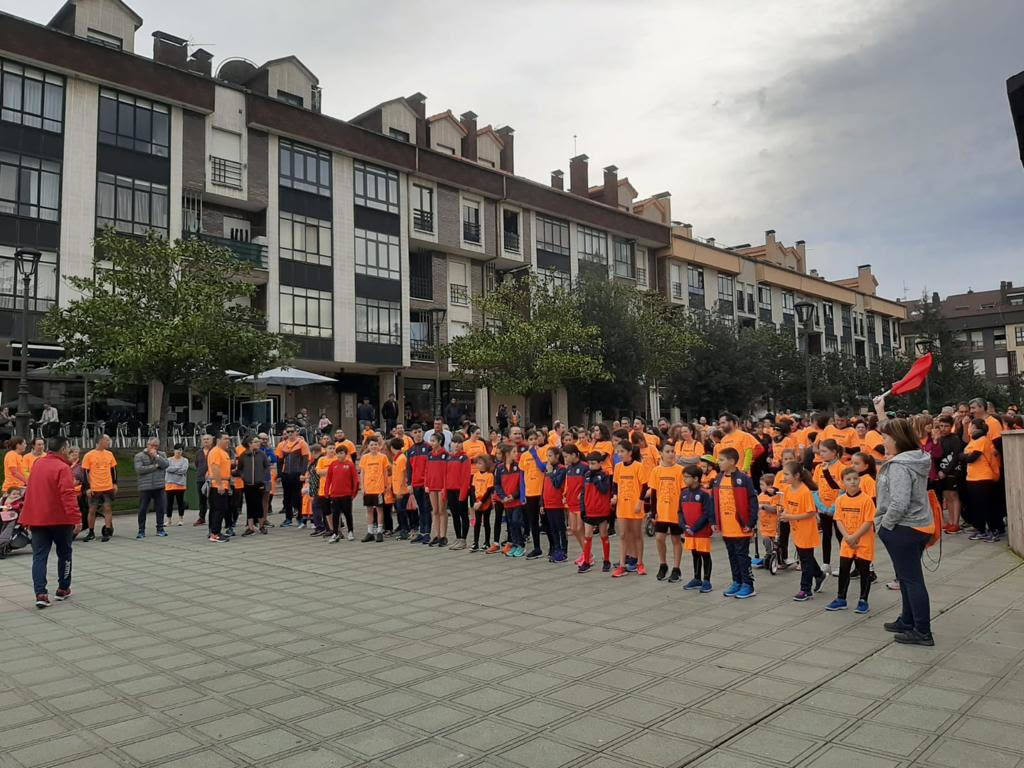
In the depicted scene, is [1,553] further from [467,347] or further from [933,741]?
[467,347]

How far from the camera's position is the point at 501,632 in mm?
7059

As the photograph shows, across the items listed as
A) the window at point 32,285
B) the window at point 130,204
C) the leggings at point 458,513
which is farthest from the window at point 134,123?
the leggings at point 458,513

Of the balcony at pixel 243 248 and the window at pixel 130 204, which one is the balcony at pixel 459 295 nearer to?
the balcony at pixel 243 248

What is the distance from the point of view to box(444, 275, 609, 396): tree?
30.7 m

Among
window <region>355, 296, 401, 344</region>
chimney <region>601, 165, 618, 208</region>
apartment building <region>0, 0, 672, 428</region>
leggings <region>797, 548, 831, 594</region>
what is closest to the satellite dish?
apartment building <region>0, 0, 672, 428</region>

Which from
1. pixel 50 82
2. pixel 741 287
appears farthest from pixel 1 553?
pixel 741 287

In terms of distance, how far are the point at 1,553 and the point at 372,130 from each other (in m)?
29.0

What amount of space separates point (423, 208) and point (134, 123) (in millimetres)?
14132

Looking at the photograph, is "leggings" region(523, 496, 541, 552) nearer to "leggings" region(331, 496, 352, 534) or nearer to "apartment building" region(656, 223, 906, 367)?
"leggings" region(331, 496, 352, 534)

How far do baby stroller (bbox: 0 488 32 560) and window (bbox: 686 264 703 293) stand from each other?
47.0 meters

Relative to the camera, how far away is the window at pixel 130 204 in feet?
91.8

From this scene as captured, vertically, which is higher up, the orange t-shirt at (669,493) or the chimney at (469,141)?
the chimney at (469,141)

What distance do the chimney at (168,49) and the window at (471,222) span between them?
15.2 meters

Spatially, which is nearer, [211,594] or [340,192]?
[211,594]
